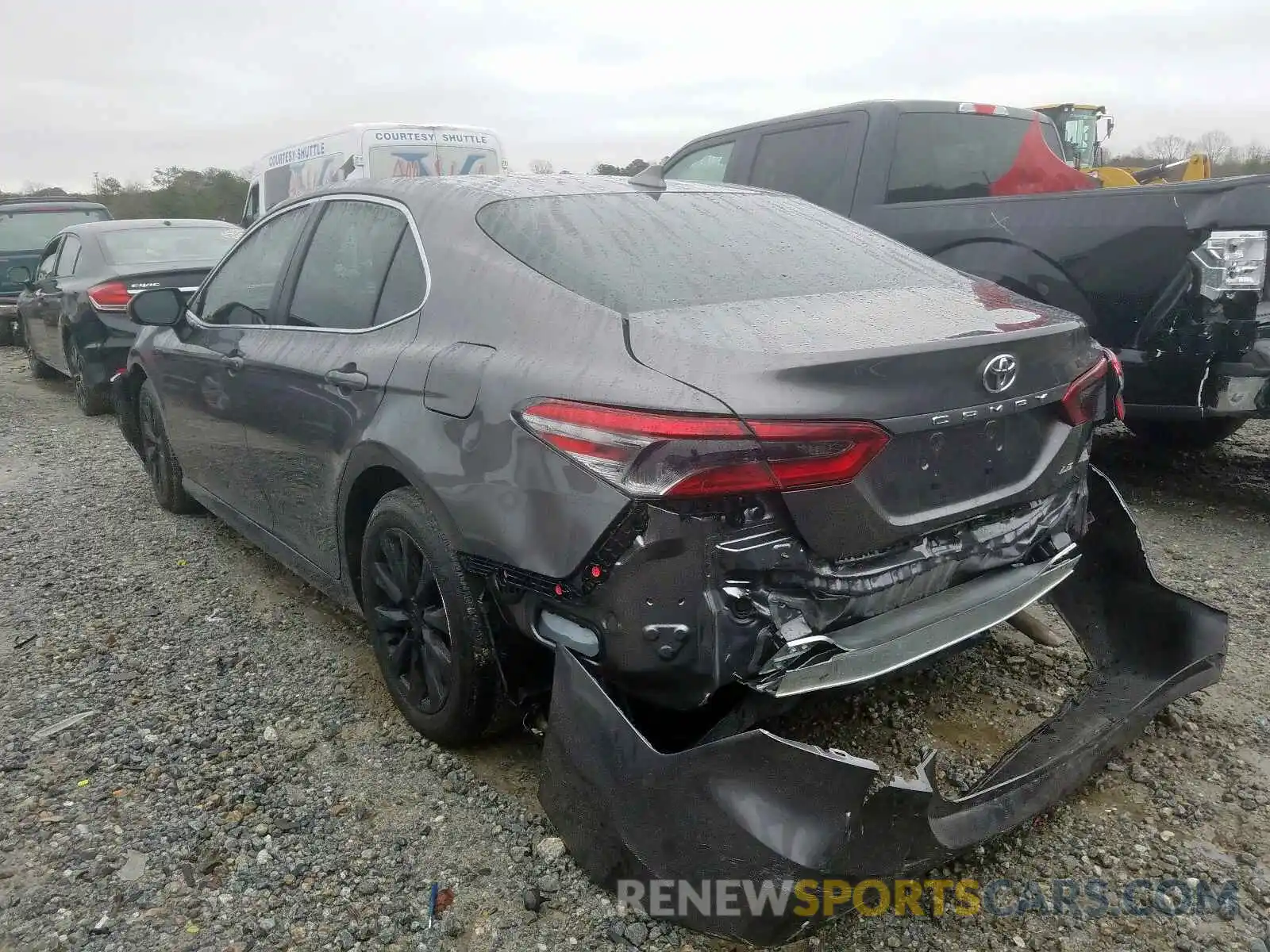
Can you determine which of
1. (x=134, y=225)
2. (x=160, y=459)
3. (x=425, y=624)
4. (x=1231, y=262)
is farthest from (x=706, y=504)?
(x=134, y=225)

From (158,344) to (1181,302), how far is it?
4476 mm

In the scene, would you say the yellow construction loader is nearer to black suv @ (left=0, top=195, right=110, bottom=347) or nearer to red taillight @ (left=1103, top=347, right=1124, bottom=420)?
red taillight @ (left=1103, top=347, right=1124, bottom=420)

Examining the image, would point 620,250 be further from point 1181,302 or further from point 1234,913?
point 1181,302

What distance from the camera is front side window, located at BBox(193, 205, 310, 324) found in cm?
358

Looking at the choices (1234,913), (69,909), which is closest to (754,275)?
(1234,913)

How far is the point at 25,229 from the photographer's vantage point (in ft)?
42.4

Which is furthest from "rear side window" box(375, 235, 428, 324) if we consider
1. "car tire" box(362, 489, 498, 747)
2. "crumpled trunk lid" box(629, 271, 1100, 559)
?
"crumpled trunk lid" box(629, 271, 1100, 559)

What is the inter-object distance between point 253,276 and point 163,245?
540cm

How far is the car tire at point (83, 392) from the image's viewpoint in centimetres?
800

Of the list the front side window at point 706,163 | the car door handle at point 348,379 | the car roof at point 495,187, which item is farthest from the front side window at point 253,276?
the front side window at point 706,163

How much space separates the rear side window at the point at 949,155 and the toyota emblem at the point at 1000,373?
10.9ft

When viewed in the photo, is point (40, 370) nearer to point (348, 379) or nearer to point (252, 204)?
point (252, 204)

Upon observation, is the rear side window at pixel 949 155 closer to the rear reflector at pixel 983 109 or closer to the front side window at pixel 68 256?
the rear reflector at pixel 983 109

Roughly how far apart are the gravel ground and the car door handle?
1033mm
